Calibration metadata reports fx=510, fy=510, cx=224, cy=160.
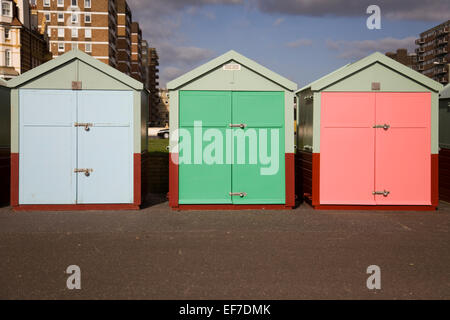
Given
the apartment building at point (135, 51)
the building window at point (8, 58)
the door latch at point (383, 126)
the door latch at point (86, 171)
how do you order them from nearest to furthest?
the door latch at point (86, 171), the door latch at point (383, 126), the building window at point (8, 58), the apartment building at point (135, 51)

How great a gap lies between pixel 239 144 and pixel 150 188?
13.4 feet

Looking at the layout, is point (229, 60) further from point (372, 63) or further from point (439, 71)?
point (439, 71)

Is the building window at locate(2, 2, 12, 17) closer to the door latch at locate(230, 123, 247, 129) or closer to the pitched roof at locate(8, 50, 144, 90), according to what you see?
the pitched roof at locate(8, 50, 144, 90)

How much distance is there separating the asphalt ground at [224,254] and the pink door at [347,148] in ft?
1.57

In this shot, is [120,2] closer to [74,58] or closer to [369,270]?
[74,58]

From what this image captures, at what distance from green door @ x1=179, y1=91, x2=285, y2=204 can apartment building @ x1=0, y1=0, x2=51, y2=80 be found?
4877 cm

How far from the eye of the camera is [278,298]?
4.43 meters

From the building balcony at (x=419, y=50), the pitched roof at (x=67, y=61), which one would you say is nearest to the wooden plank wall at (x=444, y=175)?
the pitched roof at (x=67, y=61)

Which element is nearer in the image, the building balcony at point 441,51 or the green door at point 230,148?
the green door at point 230,148

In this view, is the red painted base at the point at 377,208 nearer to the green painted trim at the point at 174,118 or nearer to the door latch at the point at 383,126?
the door latch at the point at 383,126

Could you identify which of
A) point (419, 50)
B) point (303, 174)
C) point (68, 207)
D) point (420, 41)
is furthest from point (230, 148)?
point (419, 50)

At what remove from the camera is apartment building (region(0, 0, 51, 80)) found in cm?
5450

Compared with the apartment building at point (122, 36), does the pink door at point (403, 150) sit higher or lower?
lower

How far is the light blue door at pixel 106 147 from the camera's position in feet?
31.2
